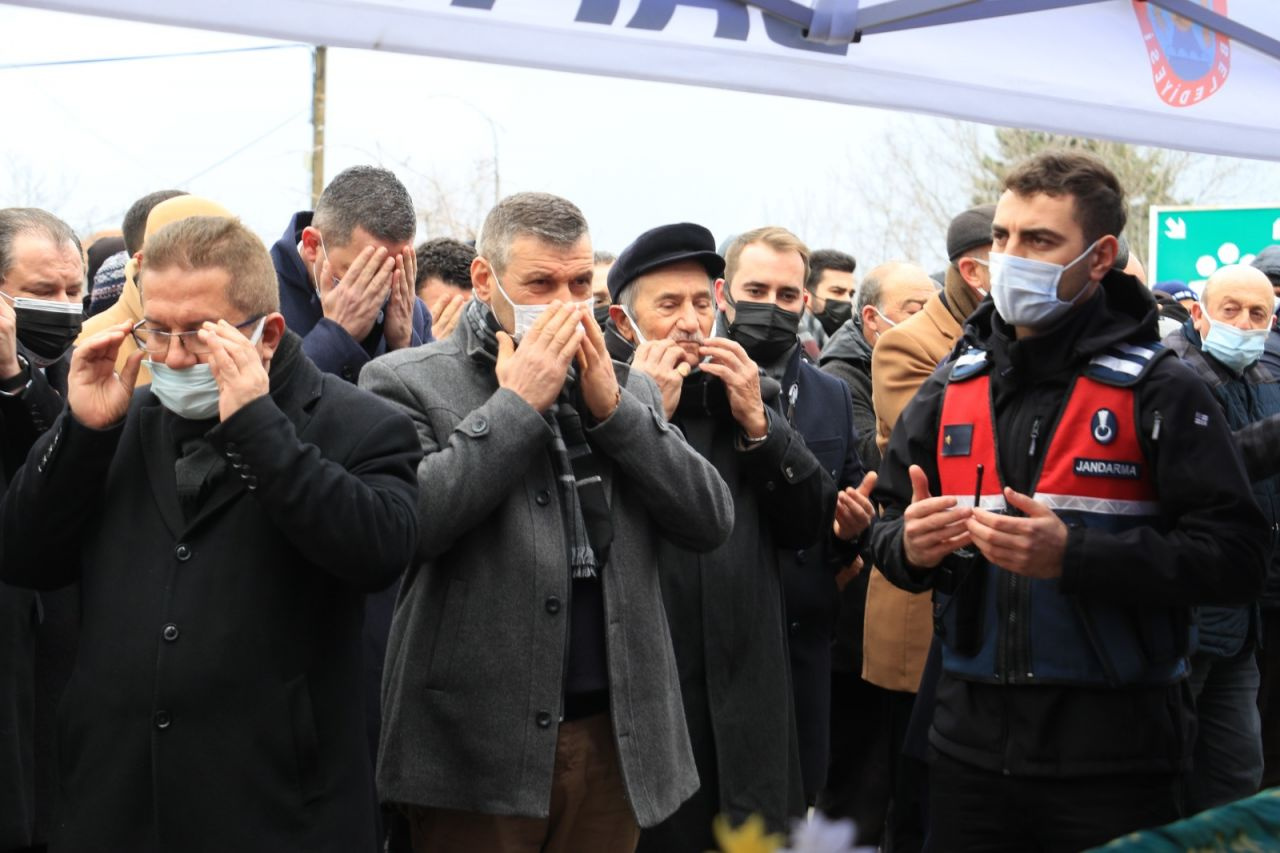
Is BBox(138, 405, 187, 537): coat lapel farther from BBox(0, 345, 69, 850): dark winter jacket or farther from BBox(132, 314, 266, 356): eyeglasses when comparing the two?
BBox(0, 345, 69, 850): dark winter jacket

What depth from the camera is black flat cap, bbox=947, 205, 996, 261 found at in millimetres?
5973

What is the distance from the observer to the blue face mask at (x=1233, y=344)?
6.92 metres

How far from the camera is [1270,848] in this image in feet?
6.00

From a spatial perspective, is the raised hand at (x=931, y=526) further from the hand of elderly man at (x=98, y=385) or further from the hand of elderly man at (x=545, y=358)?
the hand of elderly man at (x=98, y=385)

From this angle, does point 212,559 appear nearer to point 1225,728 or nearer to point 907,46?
point 907,46

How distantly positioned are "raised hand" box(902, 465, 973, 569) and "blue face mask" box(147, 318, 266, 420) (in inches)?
65.3

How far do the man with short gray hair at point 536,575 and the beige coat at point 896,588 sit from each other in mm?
1709

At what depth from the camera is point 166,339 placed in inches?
131

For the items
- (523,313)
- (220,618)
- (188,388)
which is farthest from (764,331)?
(220,618)

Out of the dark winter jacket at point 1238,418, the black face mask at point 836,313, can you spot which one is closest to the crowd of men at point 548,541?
the dark winter jacket at point 1238,418

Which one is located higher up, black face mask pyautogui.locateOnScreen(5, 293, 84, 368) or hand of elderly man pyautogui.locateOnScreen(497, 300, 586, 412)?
hand of elderly man pyautogui.locateOnScreen(497, 300, 586, 412)

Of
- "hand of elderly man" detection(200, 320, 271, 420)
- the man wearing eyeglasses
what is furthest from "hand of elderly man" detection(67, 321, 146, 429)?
"hand of elderly man" detection(200, 320, 271, 420)

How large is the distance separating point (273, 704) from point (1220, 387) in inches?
196

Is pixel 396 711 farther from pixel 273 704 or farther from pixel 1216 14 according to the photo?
pixel 1216 14
